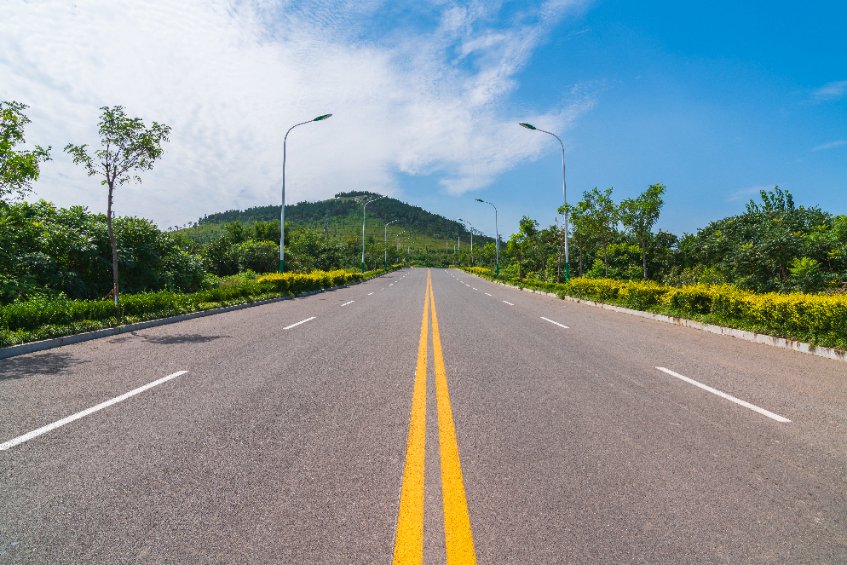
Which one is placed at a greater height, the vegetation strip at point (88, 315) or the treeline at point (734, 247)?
the treeline at point (734, 247)

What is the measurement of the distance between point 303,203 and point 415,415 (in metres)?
201

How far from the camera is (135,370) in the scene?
258 inches

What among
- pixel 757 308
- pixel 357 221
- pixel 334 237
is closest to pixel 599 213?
pixel 757 308

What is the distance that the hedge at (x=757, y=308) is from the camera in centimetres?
896

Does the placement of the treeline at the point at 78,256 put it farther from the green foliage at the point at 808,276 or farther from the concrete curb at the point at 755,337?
the green foliage at the point at 808,276

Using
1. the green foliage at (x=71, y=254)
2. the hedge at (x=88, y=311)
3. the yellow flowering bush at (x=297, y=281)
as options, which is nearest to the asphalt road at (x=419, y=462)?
the hedge at (x=88, y=311)

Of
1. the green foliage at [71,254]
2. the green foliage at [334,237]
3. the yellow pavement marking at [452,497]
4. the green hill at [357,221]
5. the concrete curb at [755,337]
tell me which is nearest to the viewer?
the yellow pavement marking at [452,497]

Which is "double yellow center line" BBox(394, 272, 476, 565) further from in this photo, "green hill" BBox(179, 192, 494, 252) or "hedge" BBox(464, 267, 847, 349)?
"green hill" BBox(179, 192, 494, 252)

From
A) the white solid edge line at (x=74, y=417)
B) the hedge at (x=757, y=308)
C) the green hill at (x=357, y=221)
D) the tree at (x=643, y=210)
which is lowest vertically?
the white solid edge line at (x=74, y=417)

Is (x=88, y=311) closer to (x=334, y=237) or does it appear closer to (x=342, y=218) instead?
(x=334, y=237)

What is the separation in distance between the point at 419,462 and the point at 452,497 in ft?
1.90

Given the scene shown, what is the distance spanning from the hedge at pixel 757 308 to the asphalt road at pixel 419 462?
106 inches

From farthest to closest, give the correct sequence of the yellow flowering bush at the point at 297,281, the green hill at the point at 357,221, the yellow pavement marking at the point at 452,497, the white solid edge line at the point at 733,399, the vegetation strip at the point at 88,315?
the green hill at the point at 357,221 → the yellow flowering bush at the point at 297,281 → the vegetation strip at the point at 88,315 → the white solid edge line at the point at 733,399 → the yellow pavement marking at the point at 452,497

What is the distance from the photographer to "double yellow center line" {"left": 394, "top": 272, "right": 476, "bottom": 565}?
2.38 meters
